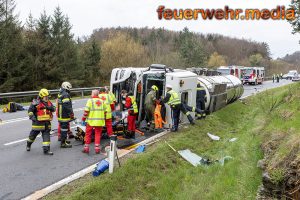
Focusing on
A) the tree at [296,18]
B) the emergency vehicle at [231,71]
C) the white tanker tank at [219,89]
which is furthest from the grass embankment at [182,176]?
the emergency vehicle at [231,71]

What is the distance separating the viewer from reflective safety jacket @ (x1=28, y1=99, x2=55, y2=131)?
847cm

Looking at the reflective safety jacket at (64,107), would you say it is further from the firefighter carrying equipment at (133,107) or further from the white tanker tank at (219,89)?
the white tanker tank at (219,89)

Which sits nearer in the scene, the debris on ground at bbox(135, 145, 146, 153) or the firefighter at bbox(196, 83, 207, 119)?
the debris on ground at bbox(135, 145, 146, 153)

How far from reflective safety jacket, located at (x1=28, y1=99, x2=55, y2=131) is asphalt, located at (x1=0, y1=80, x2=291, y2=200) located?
0.79m

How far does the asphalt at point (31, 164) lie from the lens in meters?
6.49

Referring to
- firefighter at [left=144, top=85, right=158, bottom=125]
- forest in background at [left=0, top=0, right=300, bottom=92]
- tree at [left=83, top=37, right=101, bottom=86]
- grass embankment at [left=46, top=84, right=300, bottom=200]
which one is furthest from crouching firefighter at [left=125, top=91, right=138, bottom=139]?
tree at [left=83, top=37, right=101, bottom=86]

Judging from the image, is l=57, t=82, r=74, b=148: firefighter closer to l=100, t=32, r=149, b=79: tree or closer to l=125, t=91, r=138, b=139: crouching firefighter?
l=125, t=91, r=138, b=139: crouching firefighter

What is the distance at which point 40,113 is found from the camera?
8469 millimetres

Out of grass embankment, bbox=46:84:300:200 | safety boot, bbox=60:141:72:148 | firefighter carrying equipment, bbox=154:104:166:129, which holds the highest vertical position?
firefighter carrying equipment, bbox=154:104:166:129

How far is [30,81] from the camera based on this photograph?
29922 mm

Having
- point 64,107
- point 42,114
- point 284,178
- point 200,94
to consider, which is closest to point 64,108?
point 64,107

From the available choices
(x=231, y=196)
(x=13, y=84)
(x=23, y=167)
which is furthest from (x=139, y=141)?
(x=13, y=84)

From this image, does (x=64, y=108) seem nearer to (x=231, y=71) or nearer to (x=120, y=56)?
(x=231, y=71)

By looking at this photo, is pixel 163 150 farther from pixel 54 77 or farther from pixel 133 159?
pixel 54 77
